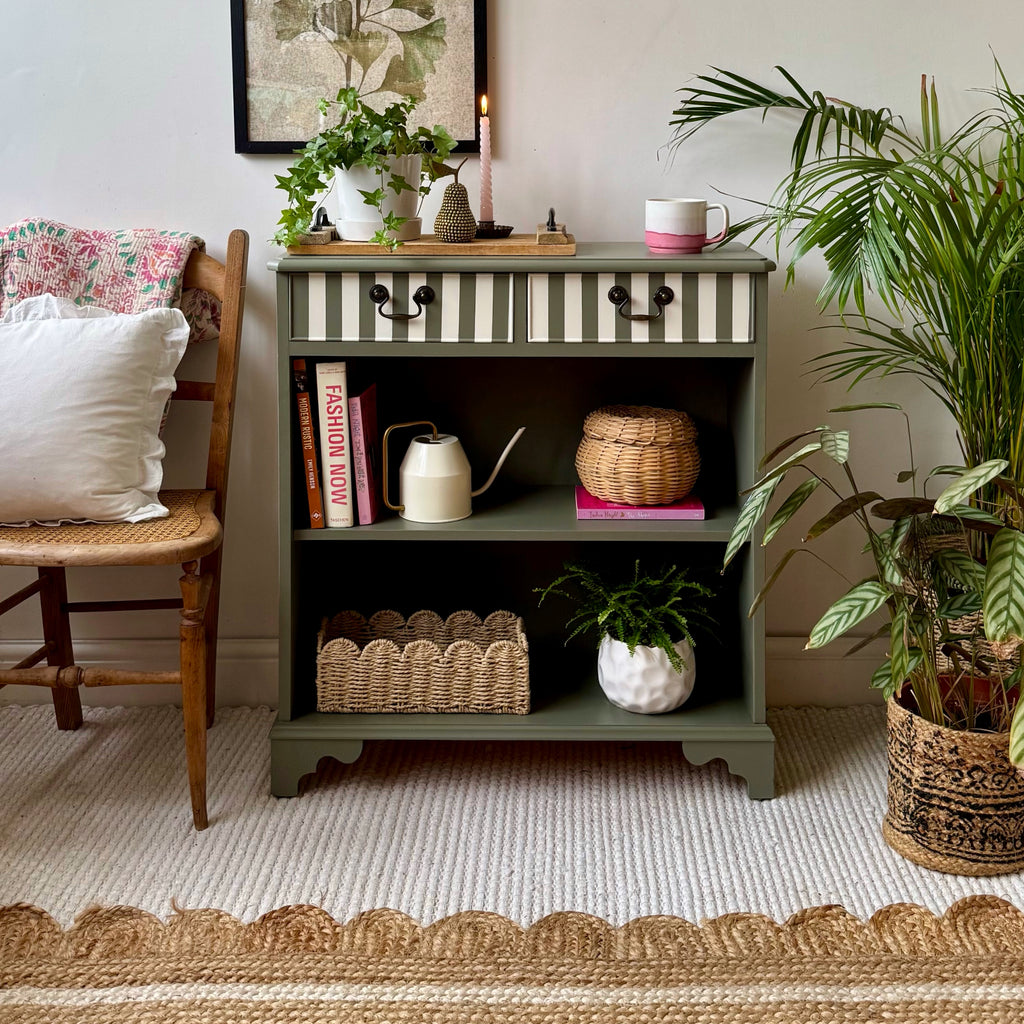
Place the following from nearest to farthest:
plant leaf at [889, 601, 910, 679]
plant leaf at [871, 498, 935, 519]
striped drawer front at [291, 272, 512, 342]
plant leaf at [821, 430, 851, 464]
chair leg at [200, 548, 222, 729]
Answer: plant leaf at [821, 430, 851, 464]
plant leaf at [889, 601, 910, 679]
plant leaf at [871, 498, 935, 519]
striped drawer front at [291, 272, 512, 342]
chair leg at [200, 548, 222, 729]

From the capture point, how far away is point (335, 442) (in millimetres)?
1926

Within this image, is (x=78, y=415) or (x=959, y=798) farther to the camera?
(x=78, y=415)

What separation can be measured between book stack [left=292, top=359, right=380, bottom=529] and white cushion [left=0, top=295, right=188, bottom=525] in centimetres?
27

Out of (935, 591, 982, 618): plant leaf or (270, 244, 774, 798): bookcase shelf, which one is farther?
(270, 244, 774, 798): bookcase shelf

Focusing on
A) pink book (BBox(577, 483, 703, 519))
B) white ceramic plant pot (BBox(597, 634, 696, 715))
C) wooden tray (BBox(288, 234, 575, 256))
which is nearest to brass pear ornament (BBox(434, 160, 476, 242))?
wooden tray (BBox(288, 234, 575, 256))

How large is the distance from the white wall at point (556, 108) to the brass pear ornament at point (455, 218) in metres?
0.27

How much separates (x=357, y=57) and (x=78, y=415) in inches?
33.9

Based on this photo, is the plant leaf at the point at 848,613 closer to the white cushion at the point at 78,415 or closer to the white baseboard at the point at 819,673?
the white baseboard at the point at 819,673

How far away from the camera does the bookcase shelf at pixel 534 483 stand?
1840 mm

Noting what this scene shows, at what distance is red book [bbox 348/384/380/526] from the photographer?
1936 mm

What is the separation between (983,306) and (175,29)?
1555 millimetres

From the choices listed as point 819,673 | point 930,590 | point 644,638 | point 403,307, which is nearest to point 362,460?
point 403,307

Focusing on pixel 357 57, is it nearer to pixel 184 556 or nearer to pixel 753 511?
pixel 184 556

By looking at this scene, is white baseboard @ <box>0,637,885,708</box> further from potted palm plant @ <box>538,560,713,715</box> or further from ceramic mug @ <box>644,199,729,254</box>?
ceramic mug @ <box>644,199,729,254</box>
